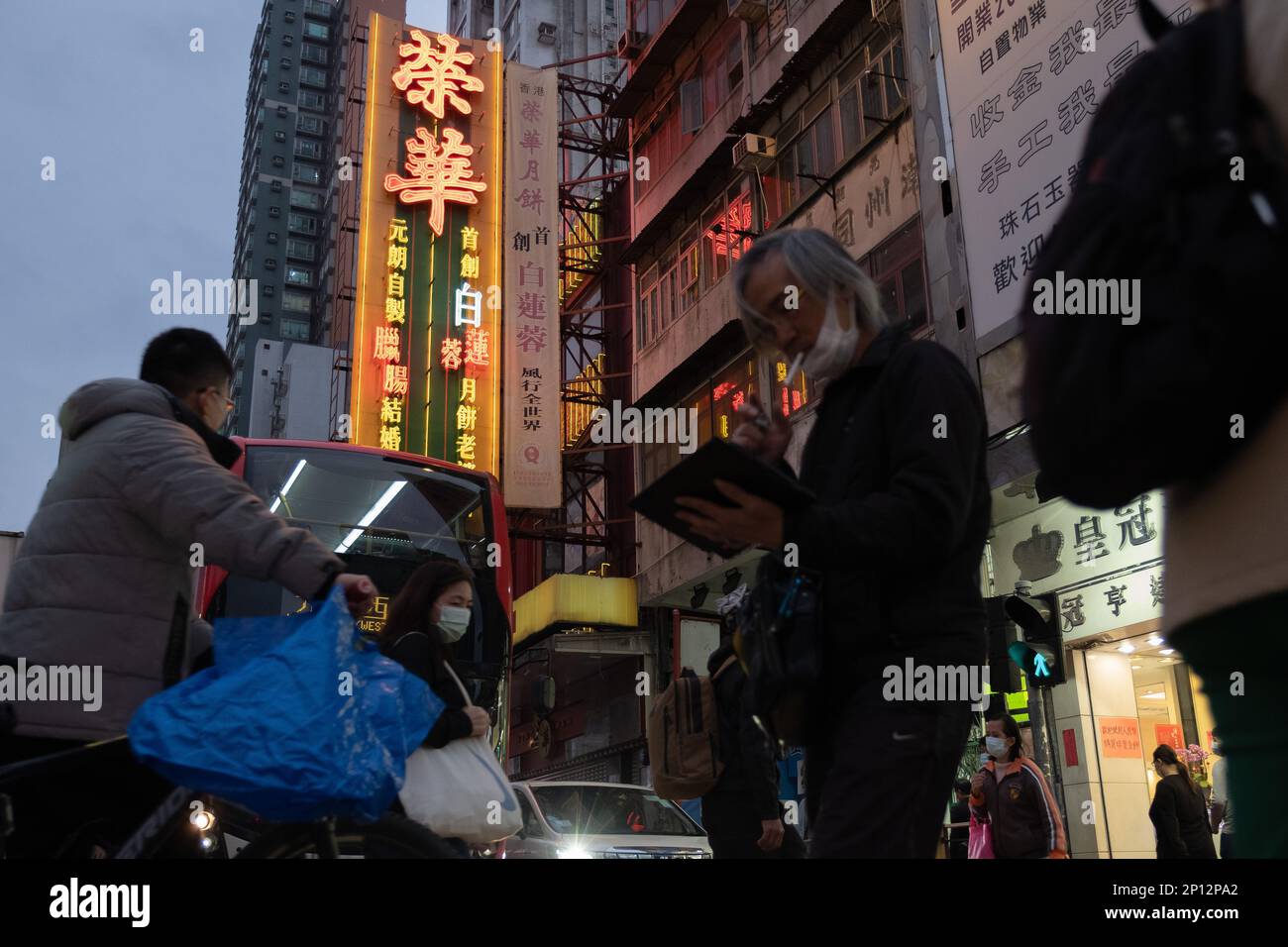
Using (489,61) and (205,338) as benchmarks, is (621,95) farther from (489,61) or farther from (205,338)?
(205,338)

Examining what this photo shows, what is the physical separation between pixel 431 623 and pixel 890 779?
346cm

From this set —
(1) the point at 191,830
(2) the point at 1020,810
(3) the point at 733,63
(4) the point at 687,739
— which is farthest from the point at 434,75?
(1) the point at 191,830

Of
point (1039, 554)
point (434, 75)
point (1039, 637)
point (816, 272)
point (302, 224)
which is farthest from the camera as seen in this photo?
point (302, 224)

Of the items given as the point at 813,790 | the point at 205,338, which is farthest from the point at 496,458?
the point at 813,790

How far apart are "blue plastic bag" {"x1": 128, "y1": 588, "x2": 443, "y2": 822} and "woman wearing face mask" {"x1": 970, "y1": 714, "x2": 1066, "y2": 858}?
6.66 metres

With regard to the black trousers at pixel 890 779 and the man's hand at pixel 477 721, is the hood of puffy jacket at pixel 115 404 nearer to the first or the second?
the man's hand at pixel 477 721

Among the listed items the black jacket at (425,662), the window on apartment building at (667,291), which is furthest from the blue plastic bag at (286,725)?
the window on apartment building at (667,291)

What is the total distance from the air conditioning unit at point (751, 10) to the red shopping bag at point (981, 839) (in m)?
15.0

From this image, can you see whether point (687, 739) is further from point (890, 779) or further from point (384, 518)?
point (384, 518)

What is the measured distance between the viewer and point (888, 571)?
223cm

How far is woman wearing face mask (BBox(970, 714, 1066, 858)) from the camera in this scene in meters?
8.24

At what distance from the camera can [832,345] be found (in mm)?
2564

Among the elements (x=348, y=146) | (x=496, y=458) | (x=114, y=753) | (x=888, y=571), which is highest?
(x=348, y=146)
